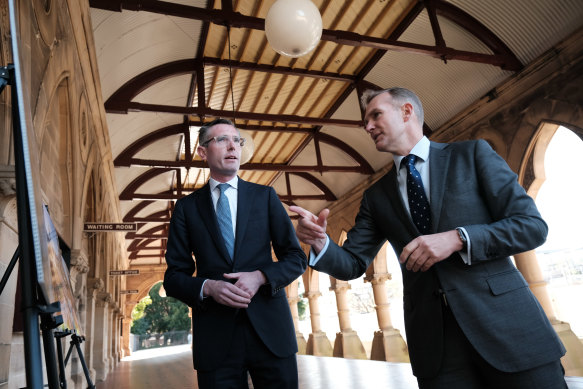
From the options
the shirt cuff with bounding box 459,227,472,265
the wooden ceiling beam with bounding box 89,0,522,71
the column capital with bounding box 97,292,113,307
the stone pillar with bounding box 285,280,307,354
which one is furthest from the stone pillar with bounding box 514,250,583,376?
the stone pillar with bounding box 285,280,307,354

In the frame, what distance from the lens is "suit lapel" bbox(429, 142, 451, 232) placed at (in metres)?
1.64

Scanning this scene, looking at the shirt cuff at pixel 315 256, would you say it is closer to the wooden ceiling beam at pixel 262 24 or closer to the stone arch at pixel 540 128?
the wooden ceiling beam at pixel 262 24

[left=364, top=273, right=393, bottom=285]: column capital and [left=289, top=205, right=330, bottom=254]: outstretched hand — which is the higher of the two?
[left=289, top=205, right=330, bottom=254]: outstretched hand

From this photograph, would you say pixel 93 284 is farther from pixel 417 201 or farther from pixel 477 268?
pixel 477 268

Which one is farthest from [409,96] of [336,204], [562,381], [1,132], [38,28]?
[336,204]

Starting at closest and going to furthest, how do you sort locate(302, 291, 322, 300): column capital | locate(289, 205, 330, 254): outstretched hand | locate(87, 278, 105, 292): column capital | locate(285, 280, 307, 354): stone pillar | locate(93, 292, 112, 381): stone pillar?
locate(289, 205, 330, 254): outstretched hand
locate(87, 278, 105, 292): column capital
locate(93, 292, 112, 381): stone pillar
locate(302, 291, 322, 300): column capital
locate(285, 280, 307, 354): stone pillar

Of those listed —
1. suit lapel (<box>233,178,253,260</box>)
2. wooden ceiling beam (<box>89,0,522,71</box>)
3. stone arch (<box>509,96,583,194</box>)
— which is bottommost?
suit lapel (<box>233,178,253,260</box>)

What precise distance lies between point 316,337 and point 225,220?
1611 centimetres

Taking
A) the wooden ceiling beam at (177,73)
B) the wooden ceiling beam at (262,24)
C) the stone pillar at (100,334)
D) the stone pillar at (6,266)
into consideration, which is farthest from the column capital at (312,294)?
the stone pillar at (6,266)

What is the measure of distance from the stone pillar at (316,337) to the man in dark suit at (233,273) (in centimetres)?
1584

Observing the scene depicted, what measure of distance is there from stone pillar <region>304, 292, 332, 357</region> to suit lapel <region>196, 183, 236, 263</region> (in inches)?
625

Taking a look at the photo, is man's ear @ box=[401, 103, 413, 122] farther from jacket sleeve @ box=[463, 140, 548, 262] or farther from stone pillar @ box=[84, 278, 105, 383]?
stone pillar @ box=[84, 278, 105, 383]

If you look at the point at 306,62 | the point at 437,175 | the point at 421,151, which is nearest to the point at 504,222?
the point at 437,175

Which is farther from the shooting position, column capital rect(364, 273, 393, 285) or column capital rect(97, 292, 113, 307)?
column capital rect(364, 273, 393, 285)
